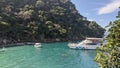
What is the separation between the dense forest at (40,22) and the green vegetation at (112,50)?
77312 millimetres

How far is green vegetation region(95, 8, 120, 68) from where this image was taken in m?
5.21

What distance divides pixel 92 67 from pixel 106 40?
33092 mm

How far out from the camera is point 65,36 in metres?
101

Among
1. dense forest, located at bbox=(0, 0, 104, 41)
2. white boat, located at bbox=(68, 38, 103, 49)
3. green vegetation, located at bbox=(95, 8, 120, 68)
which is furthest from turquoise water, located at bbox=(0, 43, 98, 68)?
green vegetation, located at bbox=(95, 8, 120, 68)

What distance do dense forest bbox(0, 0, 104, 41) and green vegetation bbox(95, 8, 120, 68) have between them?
7731 centimetres

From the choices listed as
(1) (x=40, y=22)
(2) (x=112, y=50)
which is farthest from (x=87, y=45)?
(2) (x=112, y=50)

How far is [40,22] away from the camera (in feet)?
319

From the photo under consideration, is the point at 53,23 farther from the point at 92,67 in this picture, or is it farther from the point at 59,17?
the point at 92,67

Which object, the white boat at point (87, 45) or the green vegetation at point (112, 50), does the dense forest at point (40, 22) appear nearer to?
the white boat at point (87, 45)

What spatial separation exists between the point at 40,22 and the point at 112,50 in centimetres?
9258

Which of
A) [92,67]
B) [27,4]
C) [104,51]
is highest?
[27,4]

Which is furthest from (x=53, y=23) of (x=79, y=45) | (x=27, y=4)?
(x=79, y=45)

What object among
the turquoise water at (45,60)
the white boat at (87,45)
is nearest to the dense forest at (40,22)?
the white boat at (87,45)

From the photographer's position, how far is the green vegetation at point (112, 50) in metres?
5.21
